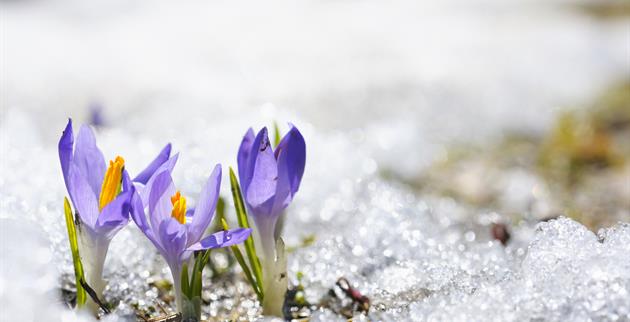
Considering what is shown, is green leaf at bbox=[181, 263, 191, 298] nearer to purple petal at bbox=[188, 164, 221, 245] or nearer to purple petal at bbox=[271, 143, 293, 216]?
purple petal at bbox=[188, 164, 221, 245]

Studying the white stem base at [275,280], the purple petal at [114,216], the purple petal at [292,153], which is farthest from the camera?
the white stem base at [275,280]

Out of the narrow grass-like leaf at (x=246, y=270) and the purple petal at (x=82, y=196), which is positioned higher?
the purple petal at (x=82, y=196)

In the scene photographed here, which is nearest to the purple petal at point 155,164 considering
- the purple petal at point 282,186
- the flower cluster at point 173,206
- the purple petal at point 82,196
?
the flower cluster at point 173,206

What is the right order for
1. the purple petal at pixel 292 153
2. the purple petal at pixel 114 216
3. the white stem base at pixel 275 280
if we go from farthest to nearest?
the white stem base at pixel 275 280
the purple petal at pixel 292 153
the purple petal at pixel 114 216

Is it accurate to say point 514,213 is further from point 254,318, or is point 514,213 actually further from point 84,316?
point 84,316

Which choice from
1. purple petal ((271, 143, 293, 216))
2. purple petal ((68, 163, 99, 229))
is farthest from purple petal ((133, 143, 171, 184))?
purple petal ((271, 143, 293, 216))

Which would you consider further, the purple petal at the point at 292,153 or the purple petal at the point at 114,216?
the purple petal at the point at 292,153

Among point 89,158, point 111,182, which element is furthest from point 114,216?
point 89,158

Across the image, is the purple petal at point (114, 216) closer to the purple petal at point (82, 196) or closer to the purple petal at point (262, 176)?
the purple petal at point (82, 196)

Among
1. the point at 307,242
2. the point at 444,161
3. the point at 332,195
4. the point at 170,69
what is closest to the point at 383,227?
the point at 307,242
